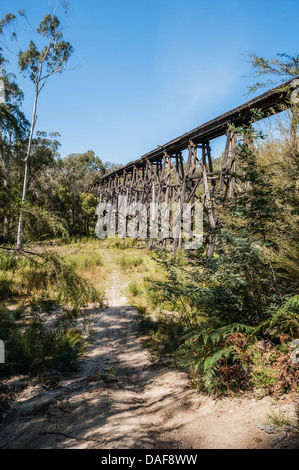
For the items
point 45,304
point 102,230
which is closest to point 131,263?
point 45,304

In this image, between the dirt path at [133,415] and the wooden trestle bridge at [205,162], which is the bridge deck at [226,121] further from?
the dirt path at [133,415]

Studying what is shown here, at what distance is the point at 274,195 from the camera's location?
8.75ft

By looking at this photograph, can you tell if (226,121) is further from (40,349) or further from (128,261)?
(40,349)

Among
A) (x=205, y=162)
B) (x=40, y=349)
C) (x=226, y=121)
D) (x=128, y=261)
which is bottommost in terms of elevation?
(x=40, y=349)

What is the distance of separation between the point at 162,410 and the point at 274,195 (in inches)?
107

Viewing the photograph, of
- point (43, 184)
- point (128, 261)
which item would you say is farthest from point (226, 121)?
point (43, 184)

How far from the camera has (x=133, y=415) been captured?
245 cm

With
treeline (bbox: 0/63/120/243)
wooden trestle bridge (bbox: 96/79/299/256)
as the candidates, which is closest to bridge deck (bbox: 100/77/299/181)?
wooden trestle bridge (bbox: 96/79/299/256)

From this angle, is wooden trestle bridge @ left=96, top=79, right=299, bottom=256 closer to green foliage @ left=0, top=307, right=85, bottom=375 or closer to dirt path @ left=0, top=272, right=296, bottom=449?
dirt path @ left=0, top=272, right=296, bottom=449

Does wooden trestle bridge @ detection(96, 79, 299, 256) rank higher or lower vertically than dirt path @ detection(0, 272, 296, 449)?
higher

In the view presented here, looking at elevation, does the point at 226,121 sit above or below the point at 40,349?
above

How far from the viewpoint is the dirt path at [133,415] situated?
6.31 ft

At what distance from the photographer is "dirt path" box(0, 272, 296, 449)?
1.92 m
